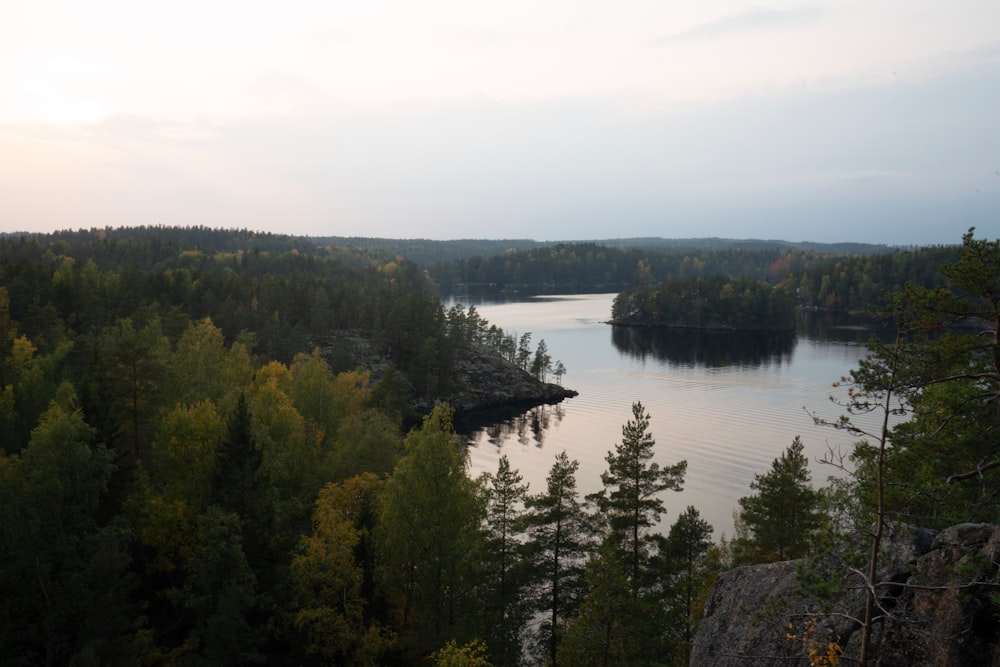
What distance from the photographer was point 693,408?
79.3 m

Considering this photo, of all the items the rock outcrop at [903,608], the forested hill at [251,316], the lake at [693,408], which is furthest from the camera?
the forested hill at [251,316]

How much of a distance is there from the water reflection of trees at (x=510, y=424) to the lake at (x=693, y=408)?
0.70 ft

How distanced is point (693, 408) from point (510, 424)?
855 inches

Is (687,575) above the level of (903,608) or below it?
below

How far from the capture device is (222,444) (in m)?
26.5

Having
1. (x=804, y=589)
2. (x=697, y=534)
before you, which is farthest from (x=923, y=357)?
(x=697, y=534)

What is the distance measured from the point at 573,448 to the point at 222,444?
145 ft

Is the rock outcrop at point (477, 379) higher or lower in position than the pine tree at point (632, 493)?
lower

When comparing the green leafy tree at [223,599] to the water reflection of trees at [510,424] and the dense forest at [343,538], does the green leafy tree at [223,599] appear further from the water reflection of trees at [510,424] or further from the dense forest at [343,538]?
the water reflection of trees at [510,424]

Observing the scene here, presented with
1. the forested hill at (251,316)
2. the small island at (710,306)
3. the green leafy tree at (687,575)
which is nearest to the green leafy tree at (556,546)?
the green leafy tree at (687,575)

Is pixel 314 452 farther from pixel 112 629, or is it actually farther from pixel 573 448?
pixel 573 448

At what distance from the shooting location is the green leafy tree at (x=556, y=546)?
25.6 metres

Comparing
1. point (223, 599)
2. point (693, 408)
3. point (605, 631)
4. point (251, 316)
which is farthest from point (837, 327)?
point (223, 599)

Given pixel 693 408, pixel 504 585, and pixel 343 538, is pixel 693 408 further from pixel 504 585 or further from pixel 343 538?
pixel 343 538
